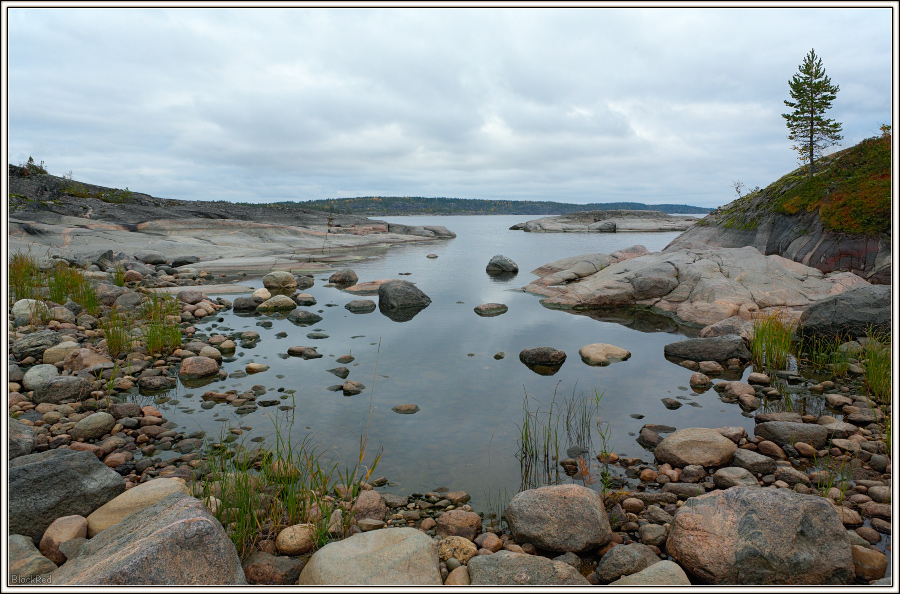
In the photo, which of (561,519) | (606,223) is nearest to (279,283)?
(561,519)

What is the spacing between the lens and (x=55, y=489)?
434 centimetres

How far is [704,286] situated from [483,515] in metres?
12.6

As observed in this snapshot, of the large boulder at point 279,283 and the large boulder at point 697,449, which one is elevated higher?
the large boulder at point 279,283

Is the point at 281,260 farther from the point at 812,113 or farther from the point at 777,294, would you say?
the point at 812,113

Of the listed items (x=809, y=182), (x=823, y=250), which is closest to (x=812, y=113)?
(x=809, y=182)

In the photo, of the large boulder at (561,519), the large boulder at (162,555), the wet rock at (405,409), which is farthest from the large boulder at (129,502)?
the wet rock at (405,409)

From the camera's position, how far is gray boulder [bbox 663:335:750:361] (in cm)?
977

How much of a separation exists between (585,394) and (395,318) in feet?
23.5

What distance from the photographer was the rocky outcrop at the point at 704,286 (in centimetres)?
1389

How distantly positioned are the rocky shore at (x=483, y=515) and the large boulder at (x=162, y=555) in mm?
11

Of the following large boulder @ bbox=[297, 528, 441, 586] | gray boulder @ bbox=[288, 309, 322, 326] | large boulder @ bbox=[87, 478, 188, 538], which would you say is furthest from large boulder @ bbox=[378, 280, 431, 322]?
large boulder @ bbox=[297, 528, 441, 586]

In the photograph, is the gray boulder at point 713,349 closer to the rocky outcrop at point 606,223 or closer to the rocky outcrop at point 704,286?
the rocky outcrop at point 704,286

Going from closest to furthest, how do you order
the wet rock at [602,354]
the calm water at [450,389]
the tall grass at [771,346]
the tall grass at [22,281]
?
1. the calm water at [450,389]
2. the tall grass at [771,346]
3. the wet rock at [602,354]
4. the tall grass at [22,281]

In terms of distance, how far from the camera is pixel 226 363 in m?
9.53
